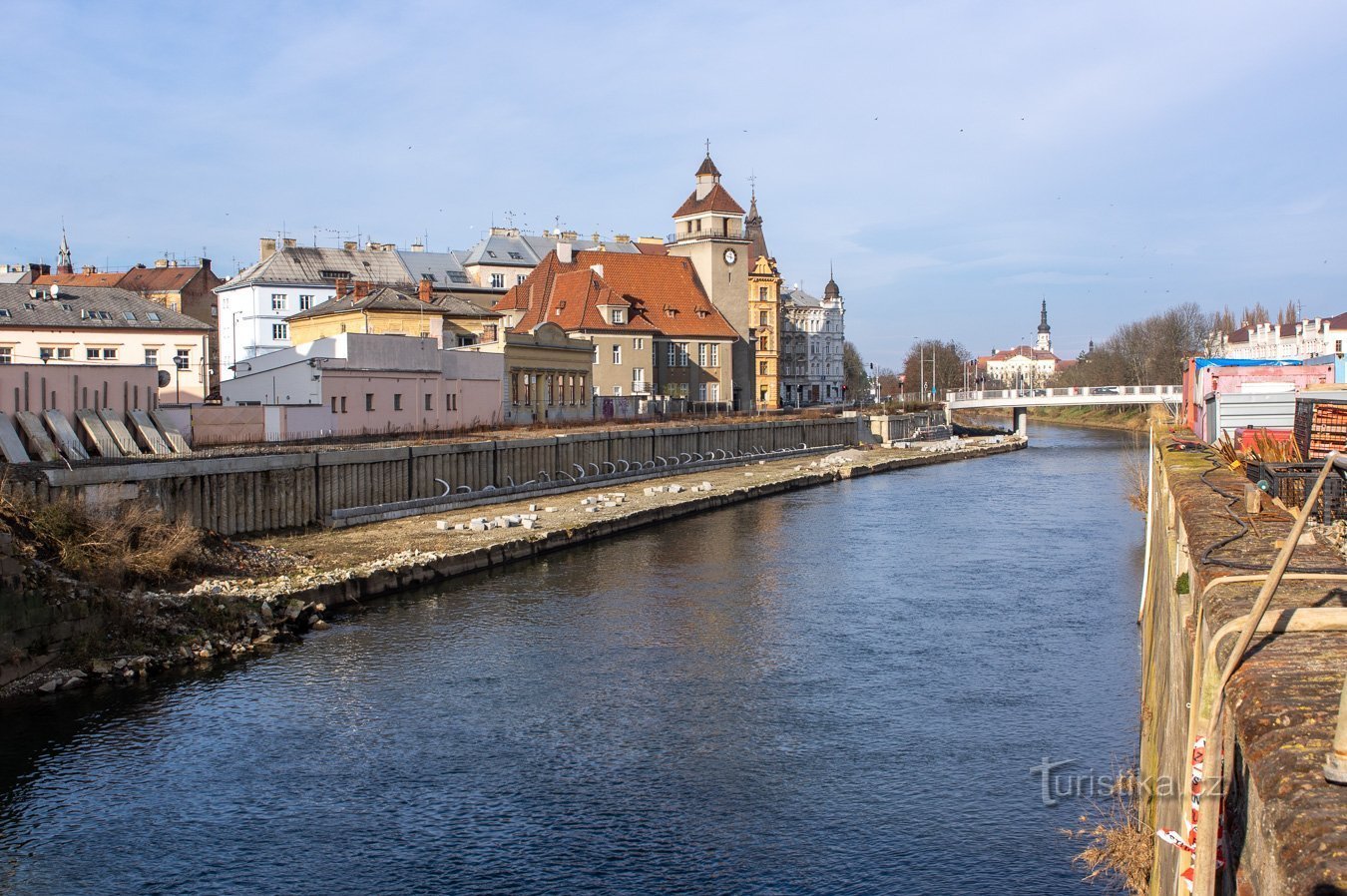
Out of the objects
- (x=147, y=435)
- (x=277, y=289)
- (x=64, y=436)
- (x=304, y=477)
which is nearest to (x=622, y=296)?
(x=277, y=289)

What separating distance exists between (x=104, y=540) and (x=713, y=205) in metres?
65.9

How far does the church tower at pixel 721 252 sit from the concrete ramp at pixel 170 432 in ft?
177

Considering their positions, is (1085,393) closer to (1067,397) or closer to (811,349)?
(1067,397)

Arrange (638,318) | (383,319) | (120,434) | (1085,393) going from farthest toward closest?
1. (1085,393)
2. (638,318)
3. (383,319)
4. (120,434)

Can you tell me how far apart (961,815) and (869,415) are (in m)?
70.9

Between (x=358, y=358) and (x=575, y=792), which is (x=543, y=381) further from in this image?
(x=575, y=792)

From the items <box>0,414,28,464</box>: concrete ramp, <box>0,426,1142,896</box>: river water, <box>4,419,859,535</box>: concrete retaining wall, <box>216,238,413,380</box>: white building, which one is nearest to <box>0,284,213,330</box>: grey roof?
<box>216,238,413,380</box>: white building

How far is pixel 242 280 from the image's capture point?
76188mm

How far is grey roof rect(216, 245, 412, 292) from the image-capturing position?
76125mm

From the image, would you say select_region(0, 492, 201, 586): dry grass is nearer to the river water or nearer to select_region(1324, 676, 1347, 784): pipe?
the river water

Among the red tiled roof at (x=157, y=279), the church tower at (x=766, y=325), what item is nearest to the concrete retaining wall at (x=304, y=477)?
the church tower at (x=766, y=325)

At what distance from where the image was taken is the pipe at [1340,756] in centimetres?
385

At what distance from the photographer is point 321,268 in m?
78.9

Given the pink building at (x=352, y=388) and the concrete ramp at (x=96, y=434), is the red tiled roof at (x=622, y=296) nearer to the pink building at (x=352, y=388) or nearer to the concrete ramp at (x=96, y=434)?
the pink building at (x=352, y=388)
